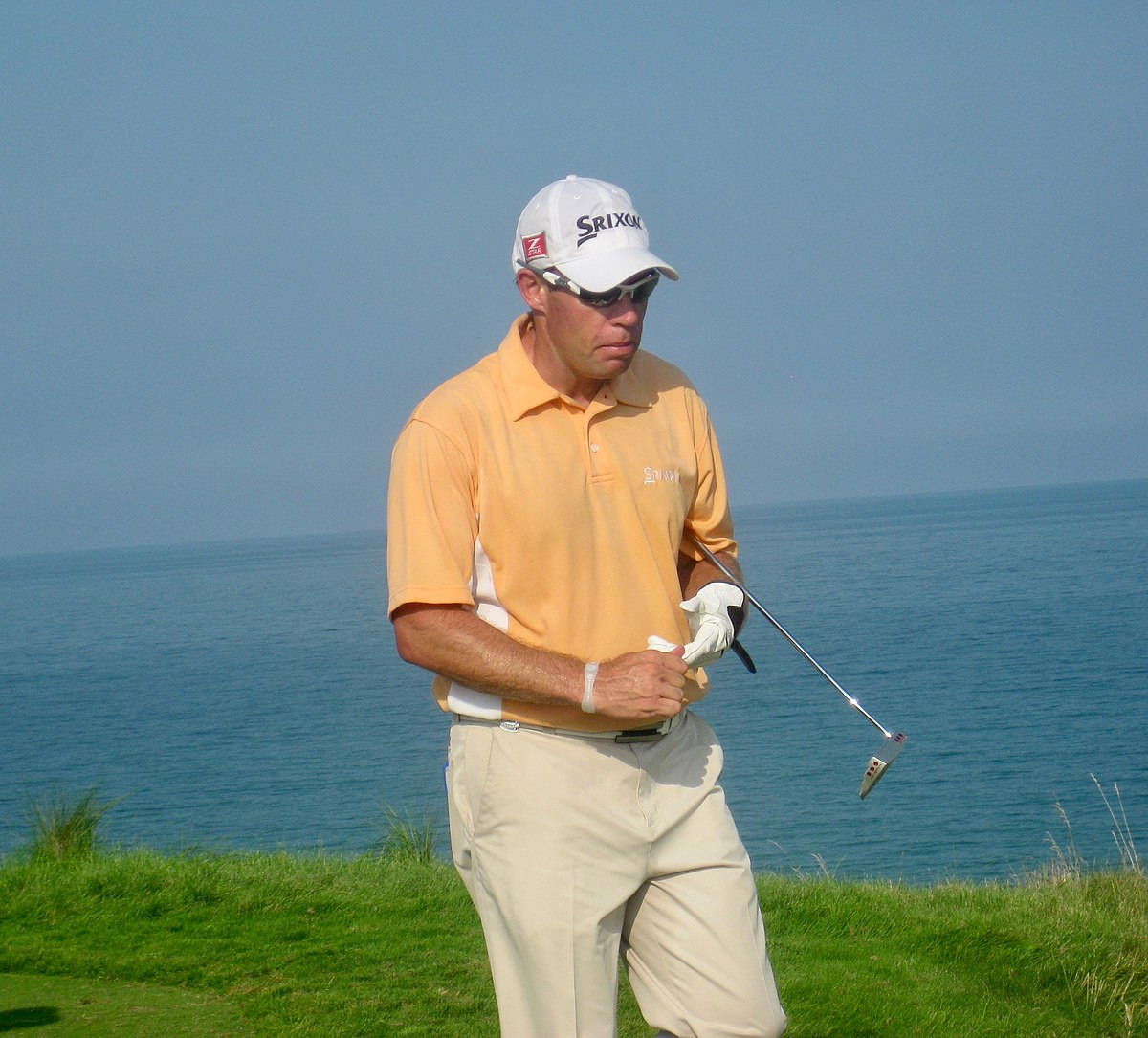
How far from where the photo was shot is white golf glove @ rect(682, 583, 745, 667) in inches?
130

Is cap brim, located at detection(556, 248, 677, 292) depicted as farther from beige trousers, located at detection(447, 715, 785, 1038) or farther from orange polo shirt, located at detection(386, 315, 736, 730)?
beige trousers, located at detection(447, 715, 785, 1038)

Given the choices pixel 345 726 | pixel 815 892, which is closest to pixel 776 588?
pixel 345 726

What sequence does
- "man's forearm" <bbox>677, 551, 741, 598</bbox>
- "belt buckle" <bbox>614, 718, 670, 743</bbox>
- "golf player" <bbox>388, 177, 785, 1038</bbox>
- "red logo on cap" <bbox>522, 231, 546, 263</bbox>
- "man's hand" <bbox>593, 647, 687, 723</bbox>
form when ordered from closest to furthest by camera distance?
"man's hand" <bbox>593, 647, 687, 723</bbox>
"golf player" <bbox>388, 177, 785, 1038</bbox>
"belt buckle" <bbox>614, 718, 670, 743</bbox>
"red logo on cap" <bbox>522, 231, 546, 263</bbox>
"man's forearm" <bbox>677, 551, 741, 598</bbox>

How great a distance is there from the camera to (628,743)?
3.37 metres

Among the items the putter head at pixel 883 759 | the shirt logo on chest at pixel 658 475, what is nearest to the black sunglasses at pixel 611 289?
the shirt logo on chest at pixel 658 475

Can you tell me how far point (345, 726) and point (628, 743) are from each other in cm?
3547

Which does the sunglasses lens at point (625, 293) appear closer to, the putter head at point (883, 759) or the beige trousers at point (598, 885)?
the beige trousers at point (598, 885)

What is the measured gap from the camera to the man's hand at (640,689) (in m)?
3.13

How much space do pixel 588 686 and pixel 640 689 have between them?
11 cm

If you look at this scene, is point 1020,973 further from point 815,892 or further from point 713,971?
point 713,971

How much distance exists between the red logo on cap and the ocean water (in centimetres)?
713

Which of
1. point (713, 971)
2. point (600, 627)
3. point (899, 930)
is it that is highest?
point (600, 627)

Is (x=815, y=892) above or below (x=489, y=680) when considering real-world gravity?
below

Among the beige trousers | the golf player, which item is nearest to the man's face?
the golf player
